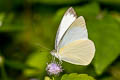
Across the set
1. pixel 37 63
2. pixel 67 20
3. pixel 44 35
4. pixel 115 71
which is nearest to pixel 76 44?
pixel 67 20

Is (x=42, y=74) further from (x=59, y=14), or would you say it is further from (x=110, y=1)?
(x=110, y=1)

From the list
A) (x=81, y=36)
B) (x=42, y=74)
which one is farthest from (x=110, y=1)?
(x=81, y=36)

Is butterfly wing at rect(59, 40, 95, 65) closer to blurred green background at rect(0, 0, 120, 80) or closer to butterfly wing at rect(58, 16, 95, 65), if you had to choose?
butterfly wing at rect(58, 16, 95, 65)

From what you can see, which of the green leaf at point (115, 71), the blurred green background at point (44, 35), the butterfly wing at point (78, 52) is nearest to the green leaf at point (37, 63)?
the blurred green background at point (44, 35)

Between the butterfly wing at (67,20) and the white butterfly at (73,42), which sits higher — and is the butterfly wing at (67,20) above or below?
above

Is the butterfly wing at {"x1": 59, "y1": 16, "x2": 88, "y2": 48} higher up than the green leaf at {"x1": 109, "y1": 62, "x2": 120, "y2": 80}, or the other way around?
the butterfly wing at {"x1": 59, "y1": 16, "x2": 88, "y2": 48}

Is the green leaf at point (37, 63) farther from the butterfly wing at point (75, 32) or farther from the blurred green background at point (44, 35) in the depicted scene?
the butterfly wing at point (75, 32)

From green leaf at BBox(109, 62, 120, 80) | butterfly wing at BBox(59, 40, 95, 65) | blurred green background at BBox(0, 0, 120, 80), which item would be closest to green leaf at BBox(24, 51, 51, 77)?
Answer: blurred green background at BBox(0, 0, 120, 80)

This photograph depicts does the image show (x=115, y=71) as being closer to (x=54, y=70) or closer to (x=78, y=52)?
(x=78, y=52)
